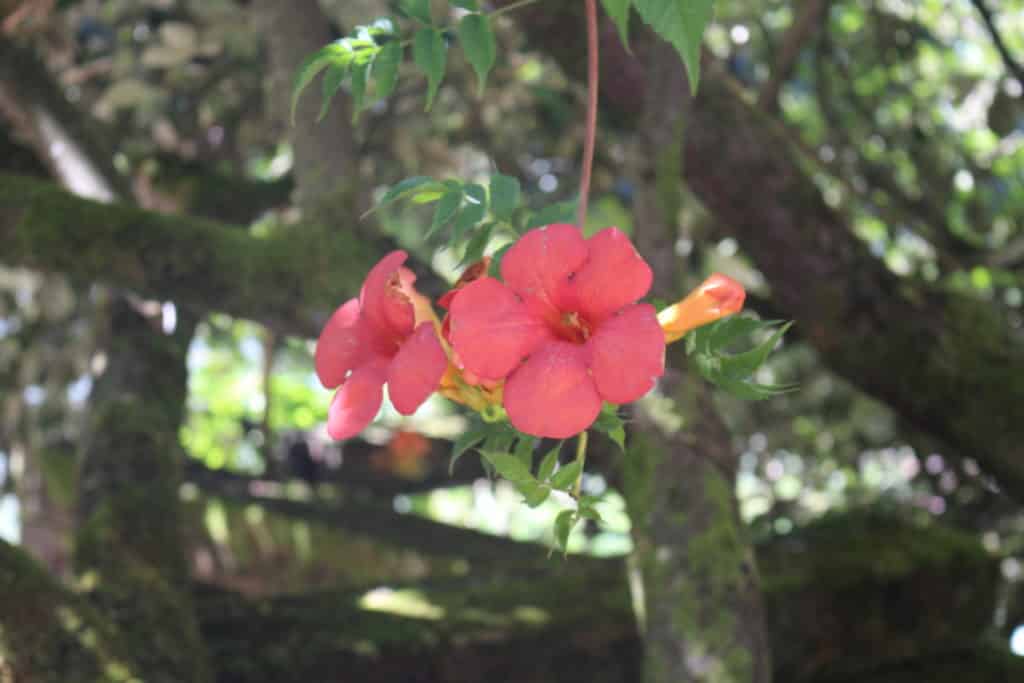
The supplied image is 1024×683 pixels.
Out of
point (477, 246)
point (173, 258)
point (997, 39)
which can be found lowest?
point (173, 258)

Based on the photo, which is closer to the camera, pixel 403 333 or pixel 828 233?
pixel 403 333

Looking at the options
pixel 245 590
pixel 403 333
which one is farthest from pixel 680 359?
pixel 245 590

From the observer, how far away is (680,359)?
240 centimetres

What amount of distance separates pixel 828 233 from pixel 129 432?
167 centimetres

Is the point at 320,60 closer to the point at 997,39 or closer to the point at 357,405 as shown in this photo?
the point at 357,405

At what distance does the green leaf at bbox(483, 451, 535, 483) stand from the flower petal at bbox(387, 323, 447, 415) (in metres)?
0.07

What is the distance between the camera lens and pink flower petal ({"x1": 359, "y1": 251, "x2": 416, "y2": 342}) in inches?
44.8

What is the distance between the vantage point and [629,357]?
98cm

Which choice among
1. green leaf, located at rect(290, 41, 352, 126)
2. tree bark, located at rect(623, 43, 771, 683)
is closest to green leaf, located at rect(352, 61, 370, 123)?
green leaf, located at rect(290, 41, 352, 126)

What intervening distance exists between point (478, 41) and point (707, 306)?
382 mm

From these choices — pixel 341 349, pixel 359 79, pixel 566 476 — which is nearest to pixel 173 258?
pixel 359 79

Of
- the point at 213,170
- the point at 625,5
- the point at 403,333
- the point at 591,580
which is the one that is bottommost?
the point at 591,580

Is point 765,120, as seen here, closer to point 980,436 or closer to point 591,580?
point 980,436

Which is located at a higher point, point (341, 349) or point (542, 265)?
point (542, 265)
